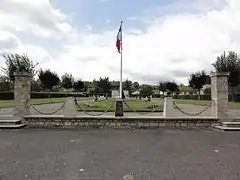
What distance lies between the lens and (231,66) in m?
46.8

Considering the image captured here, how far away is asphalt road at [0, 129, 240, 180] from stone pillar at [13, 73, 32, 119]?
328 centimetres

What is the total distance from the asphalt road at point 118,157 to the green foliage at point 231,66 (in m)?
35.8

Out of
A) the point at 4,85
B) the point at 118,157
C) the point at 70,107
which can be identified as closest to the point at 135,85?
the point at 4,85

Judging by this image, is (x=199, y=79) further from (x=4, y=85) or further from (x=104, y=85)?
(x=4, y=85)

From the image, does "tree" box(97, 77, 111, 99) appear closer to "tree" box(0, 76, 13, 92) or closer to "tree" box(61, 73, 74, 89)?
"tree" box(61, 73, 74, 89)

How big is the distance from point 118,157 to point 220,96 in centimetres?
840

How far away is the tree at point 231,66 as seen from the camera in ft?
149

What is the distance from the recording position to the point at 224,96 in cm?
1470

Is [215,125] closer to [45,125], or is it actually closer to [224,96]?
[224,96]

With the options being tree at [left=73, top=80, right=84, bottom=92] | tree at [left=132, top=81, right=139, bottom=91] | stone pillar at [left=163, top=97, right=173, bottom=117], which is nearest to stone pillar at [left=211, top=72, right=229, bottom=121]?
stone pillar at [left=163, top=97, right=173, bottom=117]

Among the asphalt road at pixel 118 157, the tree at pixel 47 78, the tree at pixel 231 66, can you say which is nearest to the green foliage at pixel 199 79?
the tree at pixel 231 66

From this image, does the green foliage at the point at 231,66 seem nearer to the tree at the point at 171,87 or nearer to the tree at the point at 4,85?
the tree at the point at 4,85

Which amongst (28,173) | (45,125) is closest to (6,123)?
(45,125)

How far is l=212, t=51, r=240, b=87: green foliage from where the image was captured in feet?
149
